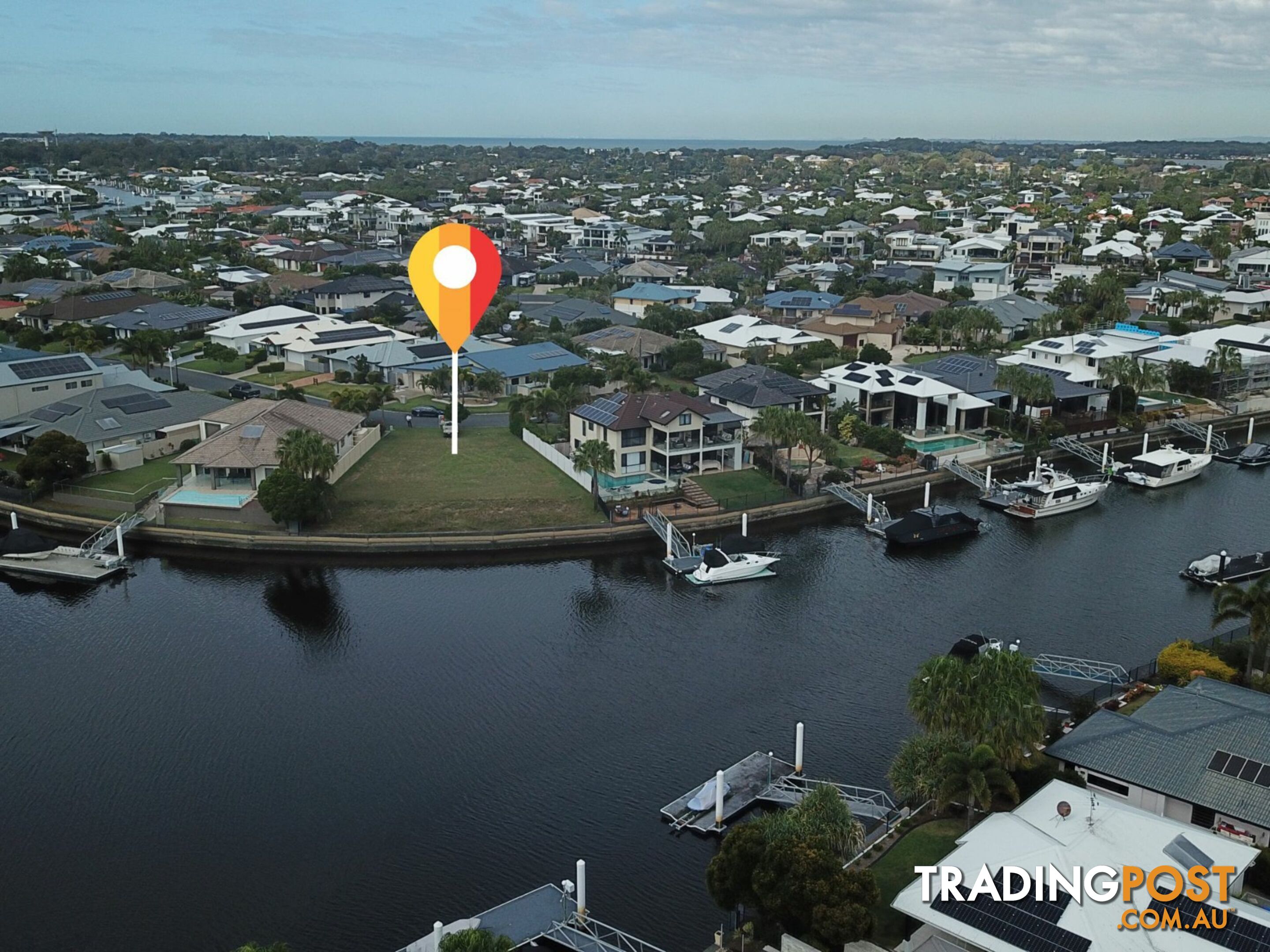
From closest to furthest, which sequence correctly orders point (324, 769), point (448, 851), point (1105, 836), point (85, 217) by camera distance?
point (1105, 836) → point (448, 851) → point (324, 769) → point (85, 217)


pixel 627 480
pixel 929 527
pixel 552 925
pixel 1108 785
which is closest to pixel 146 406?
pixel 627 480

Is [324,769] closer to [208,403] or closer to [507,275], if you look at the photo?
[208,403]

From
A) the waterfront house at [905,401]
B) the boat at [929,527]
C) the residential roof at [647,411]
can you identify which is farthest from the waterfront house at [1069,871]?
the waterfront house at [905,401]

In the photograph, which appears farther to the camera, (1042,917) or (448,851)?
(448,851)

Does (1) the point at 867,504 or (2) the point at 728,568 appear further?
(1) the point at 867,504

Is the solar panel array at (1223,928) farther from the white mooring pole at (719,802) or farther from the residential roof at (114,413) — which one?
the residential roof at (114,413)

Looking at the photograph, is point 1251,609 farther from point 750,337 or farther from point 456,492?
point 750,337

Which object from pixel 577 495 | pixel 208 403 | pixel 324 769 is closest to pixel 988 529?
pixel 577 495

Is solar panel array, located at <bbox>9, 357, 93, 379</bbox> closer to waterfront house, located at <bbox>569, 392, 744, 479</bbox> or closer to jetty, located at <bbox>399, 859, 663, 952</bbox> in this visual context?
waterfront house, located at <bbox>569, 392, 744, 479</bbox>
